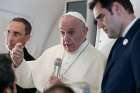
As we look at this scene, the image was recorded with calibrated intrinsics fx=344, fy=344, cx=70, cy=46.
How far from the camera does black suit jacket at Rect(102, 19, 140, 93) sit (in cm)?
177

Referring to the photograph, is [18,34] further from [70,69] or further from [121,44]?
[121,44]

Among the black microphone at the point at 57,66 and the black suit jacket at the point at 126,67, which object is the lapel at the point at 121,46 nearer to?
the black suit jacket at the point at 126,67

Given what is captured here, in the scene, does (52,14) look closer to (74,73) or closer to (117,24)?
(74,73)

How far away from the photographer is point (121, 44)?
1.97 meters

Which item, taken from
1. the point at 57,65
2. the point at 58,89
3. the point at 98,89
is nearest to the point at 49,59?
the point at 57,65

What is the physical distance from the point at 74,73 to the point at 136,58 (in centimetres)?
81

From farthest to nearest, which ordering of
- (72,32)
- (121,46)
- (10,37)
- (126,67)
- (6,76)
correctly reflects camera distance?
(10,37), (72,32), (121,46), (126,67), (6,76)

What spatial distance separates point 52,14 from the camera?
4316 mm

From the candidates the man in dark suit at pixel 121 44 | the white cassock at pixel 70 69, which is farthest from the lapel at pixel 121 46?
the white cassock at pixel 70 69

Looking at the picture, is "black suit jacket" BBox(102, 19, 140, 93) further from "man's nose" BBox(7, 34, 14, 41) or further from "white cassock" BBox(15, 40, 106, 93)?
"man's nose" BBox(7, 34, 14, 41)

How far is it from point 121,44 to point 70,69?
66 centimetres

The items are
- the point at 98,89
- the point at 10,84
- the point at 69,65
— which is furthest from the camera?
the point at 69,65

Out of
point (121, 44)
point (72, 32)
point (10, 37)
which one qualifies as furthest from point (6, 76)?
point (10, 37)

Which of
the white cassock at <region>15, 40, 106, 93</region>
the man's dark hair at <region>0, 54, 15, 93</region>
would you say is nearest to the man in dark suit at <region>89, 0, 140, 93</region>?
the white cassock at <region>15, 40, 106, 93</region>
